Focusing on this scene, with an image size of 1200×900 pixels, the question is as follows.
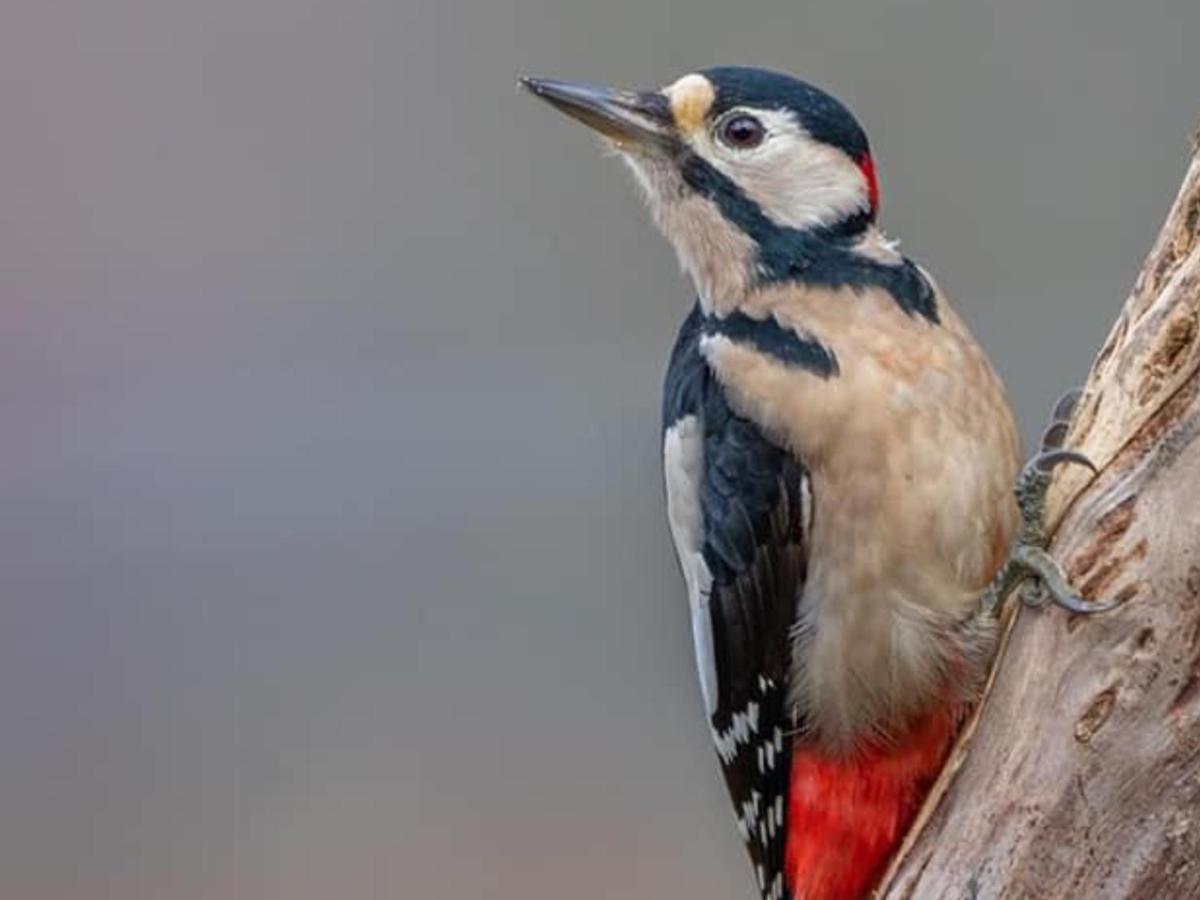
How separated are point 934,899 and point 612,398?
6.28 feet

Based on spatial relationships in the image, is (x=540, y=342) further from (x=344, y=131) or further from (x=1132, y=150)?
(x=1132, y=150)

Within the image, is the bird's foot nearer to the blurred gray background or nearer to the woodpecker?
the woodpecker

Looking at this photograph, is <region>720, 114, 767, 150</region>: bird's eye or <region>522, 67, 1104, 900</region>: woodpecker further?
Answer: <region>720, 114, 767, 150</region>: bird's eye

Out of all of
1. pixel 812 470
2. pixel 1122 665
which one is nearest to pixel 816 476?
pixel 812 470

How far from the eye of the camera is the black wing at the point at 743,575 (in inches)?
80.0

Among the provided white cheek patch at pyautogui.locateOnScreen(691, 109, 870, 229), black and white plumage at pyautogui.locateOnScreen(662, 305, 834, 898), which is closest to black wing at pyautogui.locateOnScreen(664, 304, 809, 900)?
black and white plumage at pyautogui.locateOnScreen(662, 305, 834, 898)

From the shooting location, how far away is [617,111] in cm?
222

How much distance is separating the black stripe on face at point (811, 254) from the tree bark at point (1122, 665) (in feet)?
0.84

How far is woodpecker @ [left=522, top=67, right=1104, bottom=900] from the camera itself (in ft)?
6.46

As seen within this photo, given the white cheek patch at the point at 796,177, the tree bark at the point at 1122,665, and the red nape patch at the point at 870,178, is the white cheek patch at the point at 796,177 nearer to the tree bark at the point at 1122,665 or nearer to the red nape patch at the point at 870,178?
the red nape patch at the point at 870,178

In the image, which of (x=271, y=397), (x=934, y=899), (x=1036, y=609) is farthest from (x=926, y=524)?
(x=271, y=397)

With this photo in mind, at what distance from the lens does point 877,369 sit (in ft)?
6.57

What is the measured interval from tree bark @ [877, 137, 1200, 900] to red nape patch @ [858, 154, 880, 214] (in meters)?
0.38

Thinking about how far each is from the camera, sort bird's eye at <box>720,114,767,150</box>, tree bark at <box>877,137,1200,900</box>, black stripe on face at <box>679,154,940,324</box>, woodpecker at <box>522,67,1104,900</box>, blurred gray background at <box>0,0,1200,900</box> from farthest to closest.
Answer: blurred gray background at <box>0,0,1200,900</box> < bird's eye at <box>720,114,767,150</box> < black stripe on face at <box>679,154,940,324</box> < woodpecker at <box>522,67,1104,900</box> < tree bark at <box>877,137,1200,900</box>
